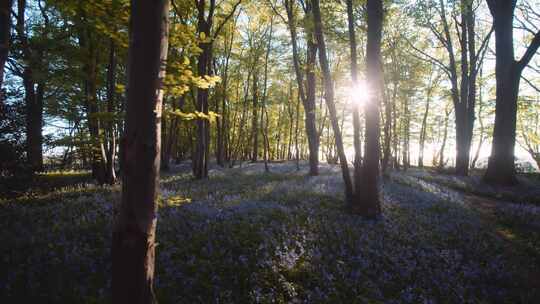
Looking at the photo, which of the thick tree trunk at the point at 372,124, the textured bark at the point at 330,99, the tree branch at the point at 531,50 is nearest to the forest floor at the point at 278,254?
the thick tree trunk at the point at 372,124

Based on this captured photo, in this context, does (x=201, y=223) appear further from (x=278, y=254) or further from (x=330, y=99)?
(x=330, y=99)

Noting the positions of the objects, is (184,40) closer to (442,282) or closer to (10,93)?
(442,282)

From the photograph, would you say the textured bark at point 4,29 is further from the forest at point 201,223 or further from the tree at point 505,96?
the tree at point 505,96

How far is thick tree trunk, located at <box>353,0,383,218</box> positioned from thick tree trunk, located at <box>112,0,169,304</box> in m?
7.39

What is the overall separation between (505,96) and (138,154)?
20015mm

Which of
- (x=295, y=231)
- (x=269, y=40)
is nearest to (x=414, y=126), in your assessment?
(x=269, y=40)

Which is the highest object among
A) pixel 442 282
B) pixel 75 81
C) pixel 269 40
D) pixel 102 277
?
pixel 269 40

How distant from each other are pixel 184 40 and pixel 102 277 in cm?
426

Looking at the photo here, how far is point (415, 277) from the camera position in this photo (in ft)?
17.7

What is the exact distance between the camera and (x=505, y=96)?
1545 cm

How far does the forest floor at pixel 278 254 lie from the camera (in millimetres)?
4543

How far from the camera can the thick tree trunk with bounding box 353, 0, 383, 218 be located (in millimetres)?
8258

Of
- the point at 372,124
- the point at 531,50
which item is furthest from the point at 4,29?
the point at 531,50

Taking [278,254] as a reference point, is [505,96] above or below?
above
